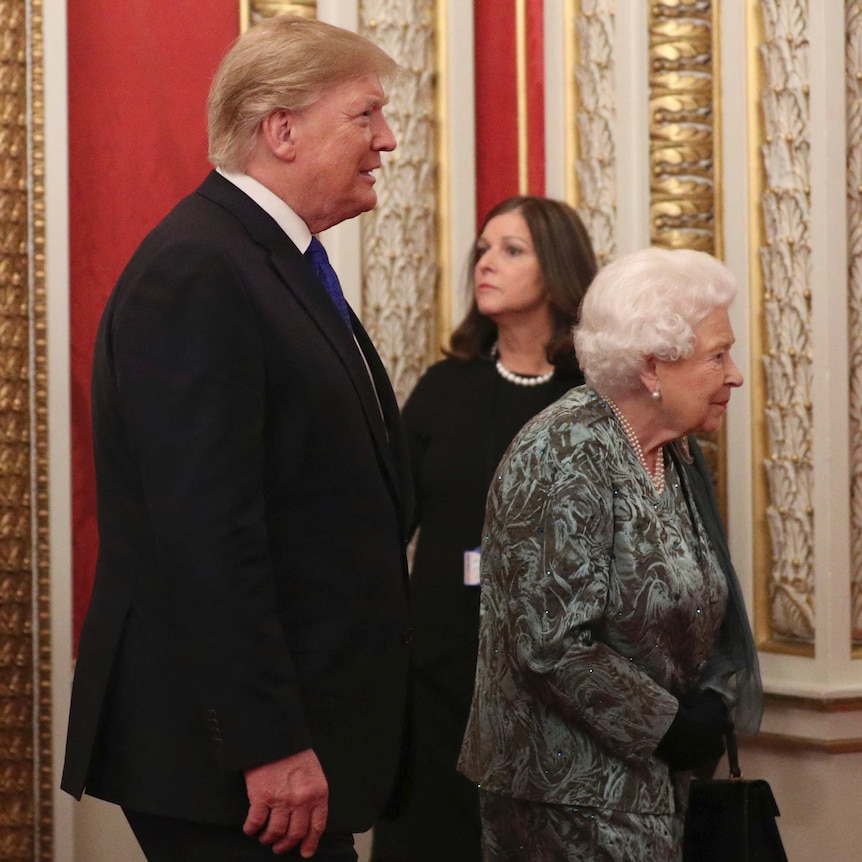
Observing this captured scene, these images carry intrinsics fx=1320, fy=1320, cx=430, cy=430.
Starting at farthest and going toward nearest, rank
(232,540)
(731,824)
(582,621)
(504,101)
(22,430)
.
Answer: (504,101) → (22,430) → (731,824) → (582,621) → (232,540)

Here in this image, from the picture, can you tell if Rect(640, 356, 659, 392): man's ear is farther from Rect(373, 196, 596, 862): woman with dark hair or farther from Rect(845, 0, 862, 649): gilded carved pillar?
Rect(845, 0, 862, 649): gilded carved pillar

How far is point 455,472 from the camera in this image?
3295 mm

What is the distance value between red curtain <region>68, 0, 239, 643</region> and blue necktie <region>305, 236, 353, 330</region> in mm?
1407

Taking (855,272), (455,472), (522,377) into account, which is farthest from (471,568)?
Answer: (855,272)

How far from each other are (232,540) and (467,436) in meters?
1.74

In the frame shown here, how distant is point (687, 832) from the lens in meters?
2.27

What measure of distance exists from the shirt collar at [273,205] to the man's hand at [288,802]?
2.39ft

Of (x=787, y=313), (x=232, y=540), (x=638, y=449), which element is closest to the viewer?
(x=232, y=540)

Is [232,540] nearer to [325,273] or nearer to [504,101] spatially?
[325,273]

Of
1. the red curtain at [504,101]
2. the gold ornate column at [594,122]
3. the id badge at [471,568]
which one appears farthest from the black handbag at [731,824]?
the red curtain at [504,101]

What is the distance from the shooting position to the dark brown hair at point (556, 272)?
3.35 metres

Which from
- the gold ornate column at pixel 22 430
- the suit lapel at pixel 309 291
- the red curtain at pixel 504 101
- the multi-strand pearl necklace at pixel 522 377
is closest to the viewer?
the suit lapel at pixel 309 291

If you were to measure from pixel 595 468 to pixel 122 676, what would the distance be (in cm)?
87

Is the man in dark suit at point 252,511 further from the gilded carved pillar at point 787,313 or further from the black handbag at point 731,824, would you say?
the gilded carved pillar at point 787,313
